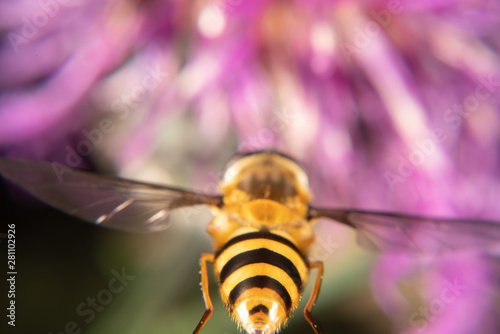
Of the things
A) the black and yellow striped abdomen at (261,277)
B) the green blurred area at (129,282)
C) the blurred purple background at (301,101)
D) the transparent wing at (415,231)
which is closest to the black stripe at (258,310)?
the black and yellow striped abdomen at (261,277)

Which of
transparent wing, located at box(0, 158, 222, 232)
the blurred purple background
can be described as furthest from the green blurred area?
transparent wing, located at box(0, 158, 222, 232)

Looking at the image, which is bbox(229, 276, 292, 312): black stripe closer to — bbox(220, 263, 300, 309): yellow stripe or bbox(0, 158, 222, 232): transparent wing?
bbox(220, 263, 300, 309): yellow stripe

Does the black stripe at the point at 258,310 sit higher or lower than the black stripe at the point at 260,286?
lower

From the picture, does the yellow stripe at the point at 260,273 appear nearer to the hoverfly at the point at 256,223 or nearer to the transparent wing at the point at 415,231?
the hoverfly at the point at 256,223

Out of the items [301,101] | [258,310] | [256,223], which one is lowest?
[258,310]

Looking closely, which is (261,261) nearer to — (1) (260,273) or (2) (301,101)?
(1) (260,273)

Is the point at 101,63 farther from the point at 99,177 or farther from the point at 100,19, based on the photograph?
Answer: the point at 99,177

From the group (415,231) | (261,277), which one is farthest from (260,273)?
(415,231)

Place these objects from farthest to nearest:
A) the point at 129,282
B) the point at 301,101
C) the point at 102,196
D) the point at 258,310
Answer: the point at 301,101 → the point at 129,282 → the point at 102,196 → the point at 258,310
